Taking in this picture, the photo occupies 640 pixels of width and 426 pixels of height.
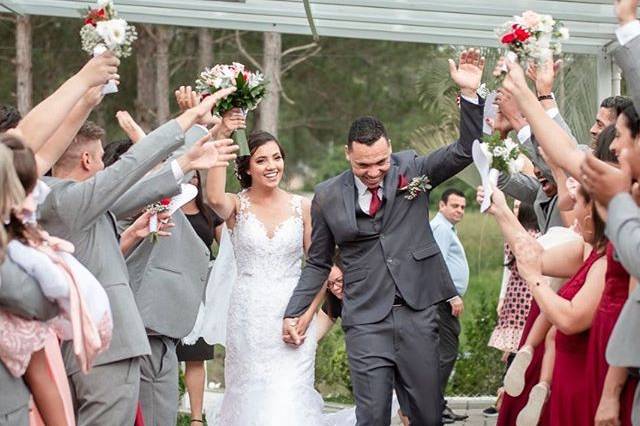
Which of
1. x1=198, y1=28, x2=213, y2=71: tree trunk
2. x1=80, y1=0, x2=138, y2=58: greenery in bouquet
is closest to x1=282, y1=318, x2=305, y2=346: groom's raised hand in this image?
x1=80, y1=0, x2=138, y2=58: greenery in bouquet

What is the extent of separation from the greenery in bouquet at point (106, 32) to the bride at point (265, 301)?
264cm

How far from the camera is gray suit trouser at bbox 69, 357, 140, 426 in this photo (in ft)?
20.3

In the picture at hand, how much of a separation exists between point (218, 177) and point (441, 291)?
160 cm

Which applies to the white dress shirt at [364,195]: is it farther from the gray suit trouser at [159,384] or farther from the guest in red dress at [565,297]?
the guest in red dress at [565,297]

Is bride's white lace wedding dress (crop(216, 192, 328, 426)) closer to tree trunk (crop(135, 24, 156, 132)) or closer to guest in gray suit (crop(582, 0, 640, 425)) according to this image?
guest in gray suit (crop(582, 0, 640, 425))

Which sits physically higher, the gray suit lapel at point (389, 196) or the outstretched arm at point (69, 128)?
the outstretched arm at point (69, 128)

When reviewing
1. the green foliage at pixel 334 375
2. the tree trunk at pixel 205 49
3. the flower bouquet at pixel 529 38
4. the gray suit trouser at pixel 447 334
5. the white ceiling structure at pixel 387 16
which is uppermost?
the tree trunk at pixel 205 49

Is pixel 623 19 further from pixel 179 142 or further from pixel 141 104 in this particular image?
pixel 141 104

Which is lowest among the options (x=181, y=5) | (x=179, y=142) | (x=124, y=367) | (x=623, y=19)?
(x=124, y=367)

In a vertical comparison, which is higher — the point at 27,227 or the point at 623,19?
the point at 623,19

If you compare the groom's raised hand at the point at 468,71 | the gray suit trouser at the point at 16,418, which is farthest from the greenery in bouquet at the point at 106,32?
the groom's raised hand at the point at 468,71

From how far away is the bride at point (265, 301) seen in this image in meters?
8.90

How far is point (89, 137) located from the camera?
666cm

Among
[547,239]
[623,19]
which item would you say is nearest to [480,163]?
[547,239]
